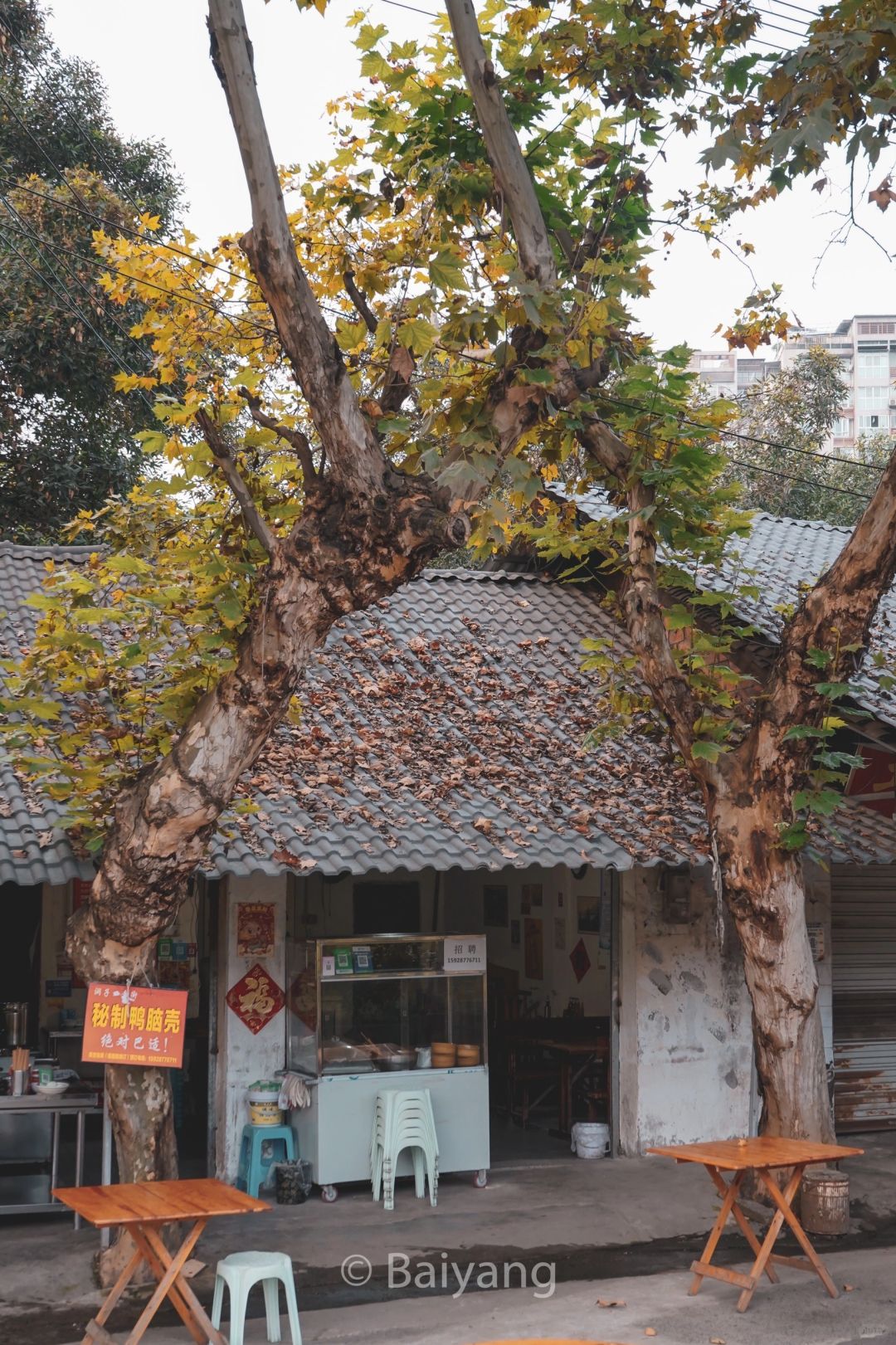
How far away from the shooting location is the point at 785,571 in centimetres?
1470

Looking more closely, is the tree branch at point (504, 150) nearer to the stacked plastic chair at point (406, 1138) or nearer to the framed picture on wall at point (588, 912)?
the stacked plastic chair at point (406, 1138)

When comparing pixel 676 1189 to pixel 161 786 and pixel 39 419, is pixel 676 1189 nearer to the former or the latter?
pixel 161 786

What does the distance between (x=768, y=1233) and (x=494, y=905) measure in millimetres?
8706

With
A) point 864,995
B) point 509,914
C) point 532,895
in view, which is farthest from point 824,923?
point 509,914

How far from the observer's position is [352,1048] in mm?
10367

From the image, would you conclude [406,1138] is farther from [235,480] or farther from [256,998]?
[235,480]

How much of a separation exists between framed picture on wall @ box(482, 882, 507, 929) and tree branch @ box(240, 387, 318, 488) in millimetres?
9580

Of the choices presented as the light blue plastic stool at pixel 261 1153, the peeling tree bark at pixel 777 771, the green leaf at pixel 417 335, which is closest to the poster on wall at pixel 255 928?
the light blue plastic stool at pixel 261 1153

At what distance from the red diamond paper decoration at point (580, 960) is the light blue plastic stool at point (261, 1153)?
4.67 m

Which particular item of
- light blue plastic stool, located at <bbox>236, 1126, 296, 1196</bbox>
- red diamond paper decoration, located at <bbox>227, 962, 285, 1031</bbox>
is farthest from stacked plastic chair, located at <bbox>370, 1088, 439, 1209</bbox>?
red diamond paper decoration, located at <bbox>227, 962, 285, 1031</bbox>

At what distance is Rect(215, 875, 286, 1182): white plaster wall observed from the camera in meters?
10.2

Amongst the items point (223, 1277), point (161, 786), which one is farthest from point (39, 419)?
point (223, 1277)

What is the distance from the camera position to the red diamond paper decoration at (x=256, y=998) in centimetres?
1040

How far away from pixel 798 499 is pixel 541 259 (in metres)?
17.4
